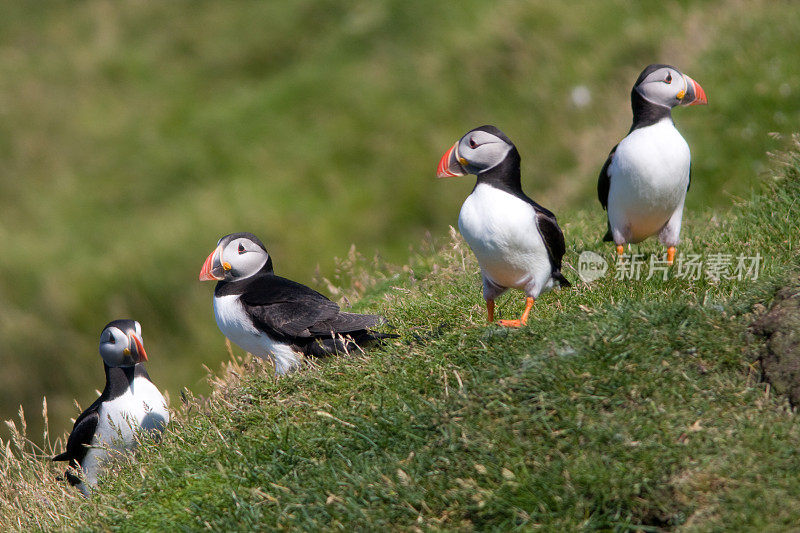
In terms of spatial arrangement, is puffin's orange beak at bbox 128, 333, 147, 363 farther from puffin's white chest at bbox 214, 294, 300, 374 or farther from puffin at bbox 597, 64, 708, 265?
puffin at bbox 597, 64, 708, 265

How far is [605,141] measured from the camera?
41.2 feet

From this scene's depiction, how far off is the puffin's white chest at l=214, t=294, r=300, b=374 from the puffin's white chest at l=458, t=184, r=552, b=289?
1.51m

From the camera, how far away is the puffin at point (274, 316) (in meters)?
5.83

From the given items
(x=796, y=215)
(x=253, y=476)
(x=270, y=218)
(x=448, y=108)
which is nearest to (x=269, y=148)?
(x=270, y=218)

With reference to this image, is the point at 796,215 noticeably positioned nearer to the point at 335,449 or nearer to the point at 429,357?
the point at 429,357

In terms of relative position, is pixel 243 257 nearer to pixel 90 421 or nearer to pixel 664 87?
pixel 90 421

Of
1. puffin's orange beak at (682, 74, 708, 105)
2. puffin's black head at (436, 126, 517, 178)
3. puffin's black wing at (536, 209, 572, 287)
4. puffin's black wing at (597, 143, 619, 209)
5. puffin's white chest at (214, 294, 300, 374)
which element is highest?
puffin's orange beak at (682, 74, 708, 105)

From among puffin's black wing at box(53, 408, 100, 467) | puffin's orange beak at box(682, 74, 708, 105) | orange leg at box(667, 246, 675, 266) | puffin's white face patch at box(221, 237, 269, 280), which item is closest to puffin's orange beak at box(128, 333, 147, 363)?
puffin's black wing at box(53, 408, 100, 467)

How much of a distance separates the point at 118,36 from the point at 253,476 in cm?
1657

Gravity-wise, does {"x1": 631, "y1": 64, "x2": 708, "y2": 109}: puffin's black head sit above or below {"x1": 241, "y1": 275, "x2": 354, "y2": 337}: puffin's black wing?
above

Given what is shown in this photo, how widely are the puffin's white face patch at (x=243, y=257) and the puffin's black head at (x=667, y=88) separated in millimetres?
3171

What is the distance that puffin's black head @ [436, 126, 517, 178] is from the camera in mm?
5598

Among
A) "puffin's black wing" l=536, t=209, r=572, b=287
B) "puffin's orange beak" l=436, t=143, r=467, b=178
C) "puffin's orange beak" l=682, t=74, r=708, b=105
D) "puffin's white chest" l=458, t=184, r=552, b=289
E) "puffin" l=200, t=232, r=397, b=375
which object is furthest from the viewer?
"puffin's orange beak" l=682, t=74, r=708, b=105

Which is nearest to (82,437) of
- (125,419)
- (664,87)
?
(125,419)
